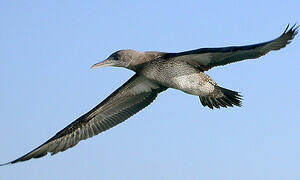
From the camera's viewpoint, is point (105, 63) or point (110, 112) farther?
point (110, 112)

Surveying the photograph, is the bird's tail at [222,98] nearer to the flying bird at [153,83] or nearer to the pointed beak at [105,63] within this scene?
the flying bird at [153,83]

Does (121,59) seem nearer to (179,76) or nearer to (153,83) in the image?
(153,83)

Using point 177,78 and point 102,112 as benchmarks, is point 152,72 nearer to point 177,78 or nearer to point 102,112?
point 177,78

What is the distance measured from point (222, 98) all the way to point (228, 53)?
110 cm

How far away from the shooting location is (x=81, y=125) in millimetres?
13062

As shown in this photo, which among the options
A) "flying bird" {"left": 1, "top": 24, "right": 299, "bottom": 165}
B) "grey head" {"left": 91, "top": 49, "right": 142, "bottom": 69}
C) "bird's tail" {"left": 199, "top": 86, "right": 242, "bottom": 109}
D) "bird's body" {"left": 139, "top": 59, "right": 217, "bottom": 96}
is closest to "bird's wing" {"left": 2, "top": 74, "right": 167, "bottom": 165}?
"flying bird" {"left": 1, "top": 24, "right": 299, "bottom": 165}

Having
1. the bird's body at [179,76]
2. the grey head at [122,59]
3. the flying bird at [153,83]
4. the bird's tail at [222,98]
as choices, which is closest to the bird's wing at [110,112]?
the flying bird at [153,83]

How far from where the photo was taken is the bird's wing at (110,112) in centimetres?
1273

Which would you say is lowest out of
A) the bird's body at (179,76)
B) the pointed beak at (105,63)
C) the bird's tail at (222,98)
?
the bird's tail at (222,98)

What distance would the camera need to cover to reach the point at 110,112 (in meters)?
13.4

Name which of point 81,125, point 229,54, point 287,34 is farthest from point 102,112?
point 287,34

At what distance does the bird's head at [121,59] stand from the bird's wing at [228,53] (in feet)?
2.39

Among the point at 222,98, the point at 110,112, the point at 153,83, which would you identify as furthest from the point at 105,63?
the point at 222,98

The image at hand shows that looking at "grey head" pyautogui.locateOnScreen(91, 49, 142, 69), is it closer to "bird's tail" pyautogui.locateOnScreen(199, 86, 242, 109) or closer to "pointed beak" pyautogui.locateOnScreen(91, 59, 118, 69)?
"pointed beak" pyautogui.locateOnScreen(91, 59, 118, 69)
